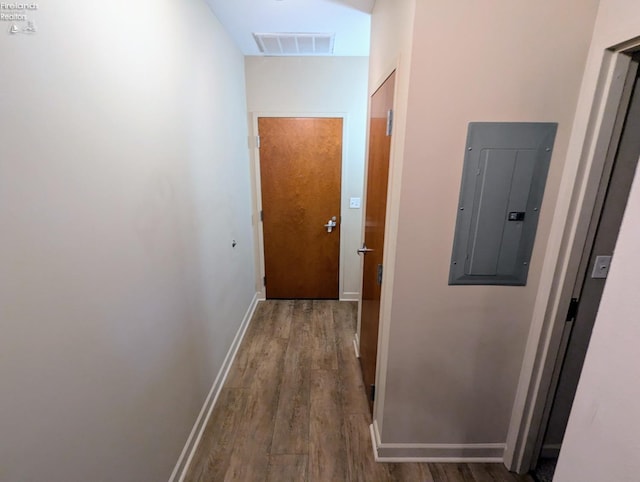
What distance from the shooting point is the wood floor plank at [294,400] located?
1.74m

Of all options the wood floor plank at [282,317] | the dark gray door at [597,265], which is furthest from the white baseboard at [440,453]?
the wood floor plank at [282,317]

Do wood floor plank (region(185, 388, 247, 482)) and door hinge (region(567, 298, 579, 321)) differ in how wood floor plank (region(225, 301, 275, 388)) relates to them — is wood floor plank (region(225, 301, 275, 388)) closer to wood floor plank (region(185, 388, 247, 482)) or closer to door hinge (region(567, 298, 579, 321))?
wood floor plank (region(185, 388, 247, 482))

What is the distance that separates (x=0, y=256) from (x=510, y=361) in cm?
194

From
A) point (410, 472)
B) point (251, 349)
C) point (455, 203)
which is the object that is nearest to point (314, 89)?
point (455, 203)

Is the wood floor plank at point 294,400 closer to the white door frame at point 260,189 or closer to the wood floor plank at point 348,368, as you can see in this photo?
the wood floor plank at point 348,368

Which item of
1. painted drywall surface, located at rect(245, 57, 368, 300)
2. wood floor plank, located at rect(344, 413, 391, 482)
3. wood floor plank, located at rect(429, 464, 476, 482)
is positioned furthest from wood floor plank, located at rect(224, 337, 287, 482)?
painted drywall surface, located at rect(245, 57, 368, 300)

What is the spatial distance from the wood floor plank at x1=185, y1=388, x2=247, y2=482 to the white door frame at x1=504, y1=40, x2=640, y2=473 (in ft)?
5.02

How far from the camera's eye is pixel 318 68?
2.89 metres

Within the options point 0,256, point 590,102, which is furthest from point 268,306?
point 590,102

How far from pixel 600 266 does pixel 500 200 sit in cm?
52

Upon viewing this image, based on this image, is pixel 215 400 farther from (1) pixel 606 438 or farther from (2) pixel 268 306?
(1) pixel 606 438

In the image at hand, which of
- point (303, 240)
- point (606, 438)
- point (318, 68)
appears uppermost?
point (318, 68)

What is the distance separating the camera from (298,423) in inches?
73.8

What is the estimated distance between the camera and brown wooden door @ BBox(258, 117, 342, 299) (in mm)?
3029
